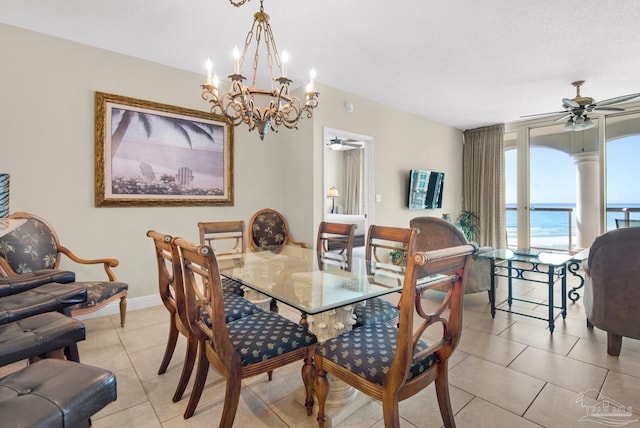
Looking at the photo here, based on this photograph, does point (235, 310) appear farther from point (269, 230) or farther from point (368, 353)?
point (269, 230)

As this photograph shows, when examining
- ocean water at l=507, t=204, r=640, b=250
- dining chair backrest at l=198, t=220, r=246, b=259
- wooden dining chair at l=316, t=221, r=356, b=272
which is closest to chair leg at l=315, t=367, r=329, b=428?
wooden dining chair at l=316, t=221, r=356, b=272

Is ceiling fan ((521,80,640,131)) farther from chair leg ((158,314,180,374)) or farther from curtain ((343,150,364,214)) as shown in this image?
chair leg ((158,314,180,374))

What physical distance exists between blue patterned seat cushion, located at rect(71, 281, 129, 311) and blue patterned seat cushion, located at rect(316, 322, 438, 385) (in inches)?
78.0

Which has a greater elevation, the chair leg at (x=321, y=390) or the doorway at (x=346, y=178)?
the doorway at (x=346, y=178)

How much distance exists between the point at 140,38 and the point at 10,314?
8.08ft

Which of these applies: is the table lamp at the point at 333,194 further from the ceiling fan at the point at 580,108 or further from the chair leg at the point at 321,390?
the chair leg at the point at 321,390

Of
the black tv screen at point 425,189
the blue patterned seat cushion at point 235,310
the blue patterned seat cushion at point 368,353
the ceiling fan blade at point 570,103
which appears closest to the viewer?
the blue patterned seat cushion at point 368,353

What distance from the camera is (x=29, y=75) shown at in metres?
2.75

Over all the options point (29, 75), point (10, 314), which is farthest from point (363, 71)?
point (10, 314)

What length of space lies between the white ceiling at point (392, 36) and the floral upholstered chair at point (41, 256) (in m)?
1.73

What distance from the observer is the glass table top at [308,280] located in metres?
1.61

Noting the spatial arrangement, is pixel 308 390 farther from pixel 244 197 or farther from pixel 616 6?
pixel 616 6

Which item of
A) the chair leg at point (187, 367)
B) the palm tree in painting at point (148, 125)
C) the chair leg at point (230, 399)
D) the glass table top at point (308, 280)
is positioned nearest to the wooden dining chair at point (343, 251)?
the glass table top at point (308, 280)

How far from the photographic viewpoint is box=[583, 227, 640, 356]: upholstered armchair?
2168 millimetres
